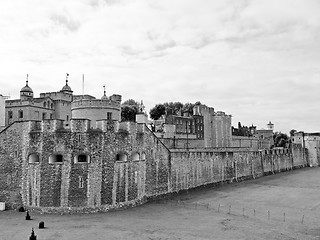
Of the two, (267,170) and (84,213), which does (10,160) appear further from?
(267,170)

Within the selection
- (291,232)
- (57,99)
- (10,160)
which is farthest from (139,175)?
(57,99)

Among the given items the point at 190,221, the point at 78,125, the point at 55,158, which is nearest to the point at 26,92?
the point at 55,158

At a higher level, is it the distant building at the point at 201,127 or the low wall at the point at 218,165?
the distant building at the point at 201,127

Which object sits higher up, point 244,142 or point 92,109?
point 92,109

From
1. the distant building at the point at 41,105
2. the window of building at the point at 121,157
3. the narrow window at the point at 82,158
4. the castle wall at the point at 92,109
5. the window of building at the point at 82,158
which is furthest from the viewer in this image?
the distant building at the point at 41,105

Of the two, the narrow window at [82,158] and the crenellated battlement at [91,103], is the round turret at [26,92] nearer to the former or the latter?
the crenellated battlement at [91,103]

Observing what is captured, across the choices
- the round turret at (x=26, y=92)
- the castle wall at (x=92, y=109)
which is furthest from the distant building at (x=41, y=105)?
the castle wall at (x=92, y=109)

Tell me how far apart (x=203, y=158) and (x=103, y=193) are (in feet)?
61.5

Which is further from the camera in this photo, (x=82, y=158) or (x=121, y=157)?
(x=121, y=157)

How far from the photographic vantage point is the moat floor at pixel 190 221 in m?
20.7

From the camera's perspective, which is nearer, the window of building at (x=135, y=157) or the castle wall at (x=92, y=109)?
the window of building at (x=135, y=157)

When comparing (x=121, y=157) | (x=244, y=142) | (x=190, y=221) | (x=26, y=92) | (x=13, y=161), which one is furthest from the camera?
(x=244, y=142)

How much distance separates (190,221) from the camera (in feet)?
79.5

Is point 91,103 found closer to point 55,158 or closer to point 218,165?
point 55,158
